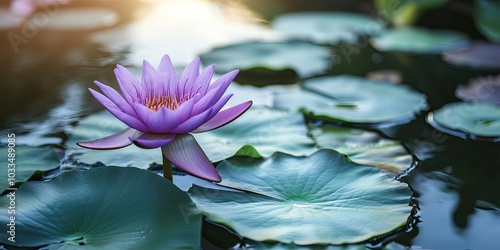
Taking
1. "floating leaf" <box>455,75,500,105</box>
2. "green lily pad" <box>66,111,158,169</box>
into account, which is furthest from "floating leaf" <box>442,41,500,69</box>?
"green lily pad" <box>66,111,158,169</box>

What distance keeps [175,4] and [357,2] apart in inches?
42.8

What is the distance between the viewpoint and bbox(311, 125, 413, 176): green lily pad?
1.32 metres

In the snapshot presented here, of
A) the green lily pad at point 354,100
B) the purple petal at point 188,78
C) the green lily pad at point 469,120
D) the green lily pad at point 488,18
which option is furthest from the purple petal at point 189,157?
the green lily pad at point 488,18

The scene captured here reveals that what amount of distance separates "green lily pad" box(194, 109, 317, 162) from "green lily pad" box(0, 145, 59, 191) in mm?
335

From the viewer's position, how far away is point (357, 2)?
342 cm

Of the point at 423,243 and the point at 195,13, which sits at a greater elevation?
the point at 195,13

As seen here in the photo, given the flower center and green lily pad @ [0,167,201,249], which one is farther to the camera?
the flower center

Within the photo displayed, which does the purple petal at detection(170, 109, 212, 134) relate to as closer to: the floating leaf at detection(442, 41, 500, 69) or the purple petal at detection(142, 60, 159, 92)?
the purple petal at detection(142, 60, 159, 92)

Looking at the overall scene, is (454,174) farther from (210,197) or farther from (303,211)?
(210,197)

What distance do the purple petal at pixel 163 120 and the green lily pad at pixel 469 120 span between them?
861mm

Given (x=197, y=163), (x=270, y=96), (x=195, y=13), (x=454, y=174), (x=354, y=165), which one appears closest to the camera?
(x=197, y=163)

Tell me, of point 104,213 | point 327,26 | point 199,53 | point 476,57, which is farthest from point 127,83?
point 327,26

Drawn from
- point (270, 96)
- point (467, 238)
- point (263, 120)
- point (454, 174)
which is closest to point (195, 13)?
point (270, 96)

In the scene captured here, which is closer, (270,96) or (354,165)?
(354,165)
